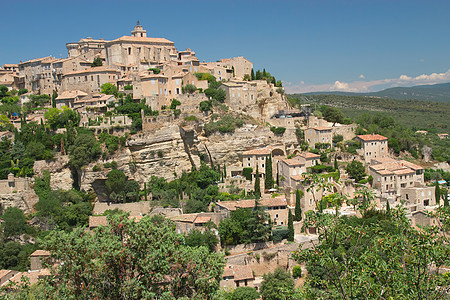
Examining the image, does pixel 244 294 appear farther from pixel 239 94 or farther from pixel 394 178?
pixel 239 94

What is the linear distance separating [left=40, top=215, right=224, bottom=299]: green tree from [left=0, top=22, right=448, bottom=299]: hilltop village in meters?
12.7

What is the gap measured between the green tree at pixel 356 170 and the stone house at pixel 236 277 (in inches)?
661

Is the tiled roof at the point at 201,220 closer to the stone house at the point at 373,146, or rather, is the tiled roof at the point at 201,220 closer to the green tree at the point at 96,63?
the stone house at the point at 373,146

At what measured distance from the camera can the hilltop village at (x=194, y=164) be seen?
34.1 m

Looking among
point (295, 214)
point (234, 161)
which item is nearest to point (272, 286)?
point (295, 214)

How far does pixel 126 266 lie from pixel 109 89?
39.3 meters

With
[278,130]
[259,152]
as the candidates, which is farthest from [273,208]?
[278,130]

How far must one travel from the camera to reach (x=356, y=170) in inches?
1678

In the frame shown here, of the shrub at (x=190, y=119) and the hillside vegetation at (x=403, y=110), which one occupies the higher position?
the shrub at (x=190, y=119)

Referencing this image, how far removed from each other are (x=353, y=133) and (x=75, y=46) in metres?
43.1

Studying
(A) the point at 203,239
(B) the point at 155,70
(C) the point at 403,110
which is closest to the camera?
(A) the point at 203,239

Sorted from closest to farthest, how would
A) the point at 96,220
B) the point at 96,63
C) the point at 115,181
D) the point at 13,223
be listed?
the point at 96,220 → the point at 13,223 → the point at 115,181 → the point at 96,63

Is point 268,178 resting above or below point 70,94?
below

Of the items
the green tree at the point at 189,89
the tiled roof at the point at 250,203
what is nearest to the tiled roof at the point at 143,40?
the green tree at the point at 189,89
